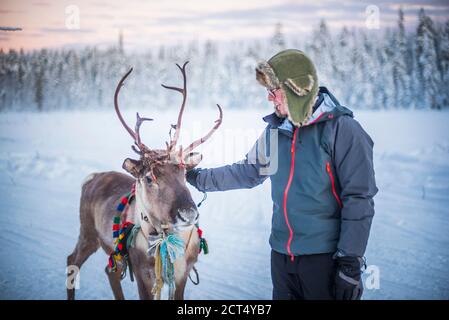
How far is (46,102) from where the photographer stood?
25.7 ft

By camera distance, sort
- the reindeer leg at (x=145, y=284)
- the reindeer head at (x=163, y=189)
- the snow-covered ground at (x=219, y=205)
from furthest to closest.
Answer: the snow-covered ground at (x=219, y=205) → the reindeer leg at (x=145, y=284) → the reindeer head at (x=163, y=189)

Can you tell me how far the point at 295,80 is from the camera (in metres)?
2.47

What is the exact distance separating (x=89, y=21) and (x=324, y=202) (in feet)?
17.4

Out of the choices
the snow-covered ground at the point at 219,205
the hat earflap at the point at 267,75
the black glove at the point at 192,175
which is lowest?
the snow-covered ground at the point at 219,205

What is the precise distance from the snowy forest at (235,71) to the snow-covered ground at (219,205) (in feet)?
1.15

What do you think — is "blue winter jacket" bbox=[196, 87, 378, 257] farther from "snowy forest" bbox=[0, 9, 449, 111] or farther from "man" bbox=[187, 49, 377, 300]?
"snowy forest" bbox=[0, 9, 449, 111]

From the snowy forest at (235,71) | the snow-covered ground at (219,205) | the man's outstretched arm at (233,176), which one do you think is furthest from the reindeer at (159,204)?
the snowy forest at (235,71)

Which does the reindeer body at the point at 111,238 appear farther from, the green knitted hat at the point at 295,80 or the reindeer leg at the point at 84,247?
the green knitted hat at the point at 295,80

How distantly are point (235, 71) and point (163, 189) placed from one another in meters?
6.56

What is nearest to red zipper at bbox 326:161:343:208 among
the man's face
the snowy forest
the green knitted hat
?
the green knitted hat

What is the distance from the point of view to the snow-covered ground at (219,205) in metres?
4.59

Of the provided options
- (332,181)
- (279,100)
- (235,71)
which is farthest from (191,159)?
(235,71)

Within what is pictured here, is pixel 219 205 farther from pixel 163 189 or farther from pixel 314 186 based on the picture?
pixel 314 186

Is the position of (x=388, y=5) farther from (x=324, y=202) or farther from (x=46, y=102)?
(x=46, y=102)
